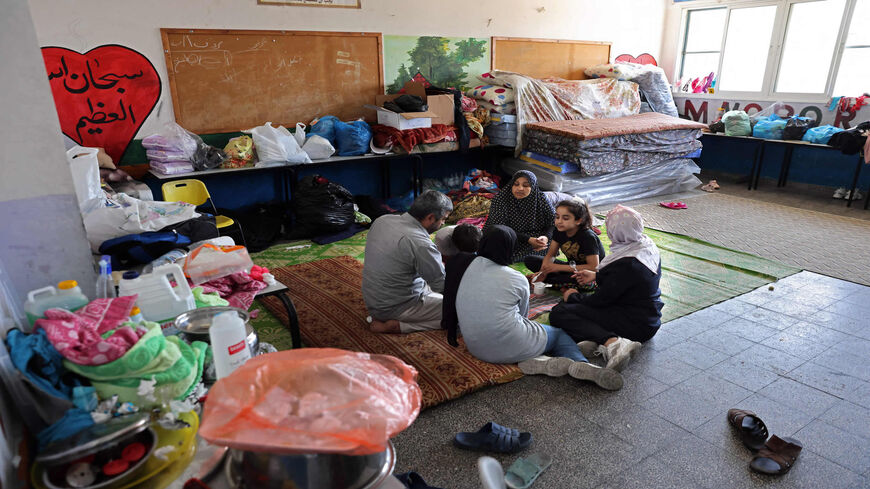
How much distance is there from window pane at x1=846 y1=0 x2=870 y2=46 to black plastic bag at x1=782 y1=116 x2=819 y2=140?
1.07 metres

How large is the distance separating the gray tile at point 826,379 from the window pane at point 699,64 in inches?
259

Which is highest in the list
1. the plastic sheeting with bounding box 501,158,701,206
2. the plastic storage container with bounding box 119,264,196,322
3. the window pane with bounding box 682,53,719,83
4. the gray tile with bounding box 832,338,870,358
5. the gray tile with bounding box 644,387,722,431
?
the window pane with bounding box 682,53,719,83

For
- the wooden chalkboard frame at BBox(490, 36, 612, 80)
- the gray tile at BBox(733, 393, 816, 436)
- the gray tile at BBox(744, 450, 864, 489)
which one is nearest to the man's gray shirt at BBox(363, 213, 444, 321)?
the gray tile at BBox(733, 393, 816, 436)

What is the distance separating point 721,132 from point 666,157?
123 cm

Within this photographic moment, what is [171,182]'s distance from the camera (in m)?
4.50

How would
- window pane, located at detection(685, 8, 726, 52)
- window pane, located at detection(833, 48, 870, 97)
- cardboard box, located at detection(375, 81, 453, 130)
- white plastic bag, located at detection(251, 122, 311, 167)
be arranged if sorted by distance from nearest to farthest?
white plastic bag, located at detection(251, 122, 311, 167), cardboard box, located at detection(375, 81, 453, 130), window pane, located at detection(833, 48, 870, 97), window pane, located at detection(685, 8, 726, 52)

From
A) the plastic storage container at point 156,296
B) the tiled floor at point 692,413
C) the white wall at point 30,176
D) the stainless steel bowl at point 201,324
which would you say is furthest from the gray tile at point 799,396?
the white wall at point 30,176

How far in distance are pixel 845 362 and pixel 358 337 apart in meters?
2.83

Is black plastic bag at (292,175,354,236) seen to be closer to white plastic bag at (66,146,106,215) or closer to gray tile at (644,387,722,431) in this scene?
white plastic bag at (66,146,106,215)

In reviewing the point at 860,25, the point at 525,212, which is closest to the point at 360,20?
the point at 525,212

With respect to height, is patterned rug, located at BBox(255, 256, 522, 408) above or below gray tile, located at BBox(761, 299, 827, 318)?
above

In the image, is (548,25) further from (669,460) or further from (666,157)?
(669,460)

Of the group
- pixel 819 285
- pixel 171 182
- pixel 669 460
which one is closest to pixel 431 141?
pixel 171 182

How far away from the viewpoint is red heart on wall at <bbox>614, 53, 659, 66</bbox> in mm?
8109
